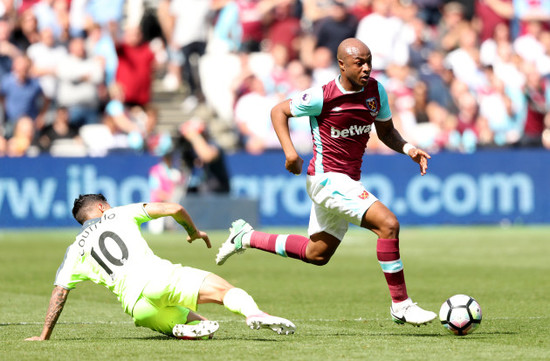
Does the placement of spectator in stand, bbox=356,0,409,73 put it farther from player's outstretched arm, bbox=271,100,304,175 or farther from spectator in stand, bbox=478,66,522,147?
player's outstretched arm, bbox=271,100,304,175

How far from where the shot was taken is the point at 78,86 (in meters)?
20.7

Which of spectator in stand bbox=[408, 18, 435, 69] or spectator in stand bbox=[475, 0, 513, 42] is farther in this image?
spectator in stand bbox=[475, 0, 513, 42]

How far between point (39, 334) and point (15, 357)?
4.46 ft

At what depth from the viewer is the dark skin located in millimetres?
8562

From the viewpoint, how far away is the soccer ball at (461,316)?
27.0 feet

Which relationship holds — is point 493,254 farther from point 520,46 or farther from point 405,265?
point 520,46

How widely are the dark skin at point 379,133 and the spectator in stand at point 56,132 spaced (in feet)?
38.1

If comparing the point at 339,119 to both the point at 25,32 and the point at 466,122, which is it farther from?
the point at 466,122

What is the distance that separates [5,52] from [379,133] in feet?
41.6

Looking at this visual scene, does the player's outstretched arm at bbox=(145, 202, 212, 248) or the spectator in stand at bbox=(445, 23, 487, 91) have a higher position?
the spectator in stand at bbox=(445, 23, 487, 91)

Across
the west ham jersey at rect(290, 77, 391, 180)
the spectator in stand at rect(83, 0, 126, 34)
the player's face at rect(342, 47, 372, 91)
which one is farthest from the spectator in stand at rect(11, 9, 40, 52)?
the player's face at rect(342, 47, 372, 91)

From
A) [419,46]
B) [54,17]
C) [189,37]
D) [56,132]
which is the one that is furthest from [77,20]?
[419,46]

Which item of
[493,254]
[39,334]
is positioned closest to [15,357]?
[39,334]

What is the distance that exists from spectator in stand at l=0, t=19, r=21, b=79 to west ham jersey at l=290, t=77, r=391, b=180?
12580 mm
